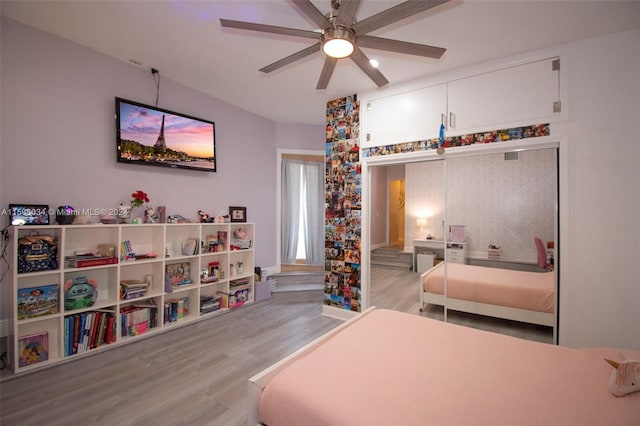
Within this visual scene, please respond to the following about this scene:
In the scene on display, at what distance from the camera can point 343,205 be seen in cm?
376

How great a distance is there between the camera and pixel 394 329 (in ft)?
6.40

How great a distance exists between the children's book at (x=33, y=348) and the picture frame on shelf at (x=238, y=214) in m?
2.28

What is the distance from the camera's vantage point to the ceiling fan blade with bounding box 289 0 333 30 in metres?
1.35

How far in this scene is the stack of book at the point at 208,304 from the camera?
11.8 ft

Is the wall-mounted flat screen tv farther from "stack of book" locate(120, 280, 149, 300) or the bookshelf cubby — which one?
"stack of book" locate(120, 280, 149, 300)

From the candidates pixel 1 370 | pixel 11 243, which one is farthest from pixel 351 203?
pixel 1 370

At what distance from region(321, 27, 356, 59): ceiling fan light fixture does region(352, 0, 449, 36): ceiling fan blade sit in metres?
0.06

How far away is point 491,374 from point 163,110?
12.8 feet

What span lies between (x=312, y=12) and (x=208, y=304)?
11.3 feet

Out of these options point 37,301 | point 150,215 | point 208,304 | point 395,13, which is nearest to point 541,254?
point 395,13

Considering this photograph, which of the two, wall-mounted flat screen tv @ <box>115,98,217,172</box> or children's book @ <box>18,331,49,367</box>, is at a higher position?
wall-mounted flat screen tv @ <box>115,98,217,172</box>

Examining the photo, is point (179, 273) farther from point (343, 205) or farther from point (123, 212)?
point (343, 205)

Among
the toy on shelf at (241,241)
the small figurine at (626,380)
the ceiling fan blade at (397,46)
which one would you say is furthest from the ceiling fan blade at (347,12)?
the toy on shelf at (241,241)

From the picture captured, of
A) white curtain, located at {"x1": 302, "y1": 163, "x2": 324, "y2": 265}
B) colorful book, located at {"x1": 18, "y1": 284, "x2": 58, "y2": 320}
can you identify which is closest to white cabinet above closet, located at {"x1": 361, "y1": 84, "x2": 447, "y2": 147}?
white curtain, located at {"x1": 302, "y1": 163, "x2": 324, "y2": 265}
